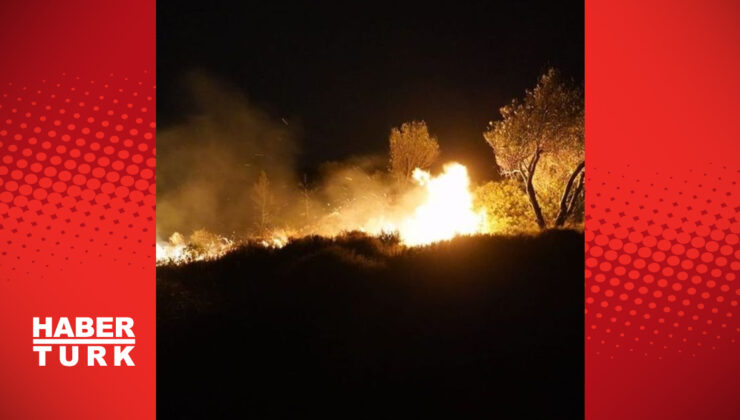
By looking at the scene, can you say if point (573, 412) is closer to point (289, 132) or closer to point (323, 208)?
point (323, 208)

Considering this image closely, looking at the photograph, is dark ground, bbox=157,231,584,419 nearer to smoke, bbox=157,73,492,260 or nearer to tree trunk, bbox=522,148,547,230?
tree trunk, bbox=522,148,547,230

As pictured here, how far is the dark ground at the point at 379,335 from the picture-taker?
23.4 feet

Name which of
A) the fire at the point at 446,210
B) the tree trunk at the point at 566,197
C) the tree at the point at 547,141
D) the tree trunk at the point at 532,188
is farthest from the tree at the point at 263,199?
the tree trunk at the point at 566,197

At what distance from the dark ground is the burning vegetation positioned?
7.69ft

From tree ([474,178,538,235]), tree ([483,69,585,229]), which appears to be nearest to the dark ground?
tree ([483,69,585,229])

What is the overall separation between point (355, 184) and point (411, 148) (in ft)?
25.8

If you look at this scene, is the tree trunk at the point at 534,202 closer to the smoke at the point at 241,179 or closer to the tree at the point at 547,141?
the tree at the point at 547,141

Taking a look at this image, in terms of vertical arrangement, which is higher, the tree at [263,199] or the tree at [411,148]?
the tree at [411,148]

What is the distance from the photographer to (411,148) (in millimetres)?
21797

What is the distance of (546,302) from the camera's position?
8820 millimetres

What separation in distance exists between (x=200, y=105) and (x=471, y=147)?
1367 cm

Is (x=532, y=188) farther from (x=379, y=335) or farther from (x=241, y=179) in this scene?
(x=241, y=179)

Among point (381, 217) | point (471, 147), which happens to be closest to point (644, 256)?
point (381, 217)

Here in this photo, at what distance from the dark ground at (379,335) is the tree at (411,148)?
11166 mm
